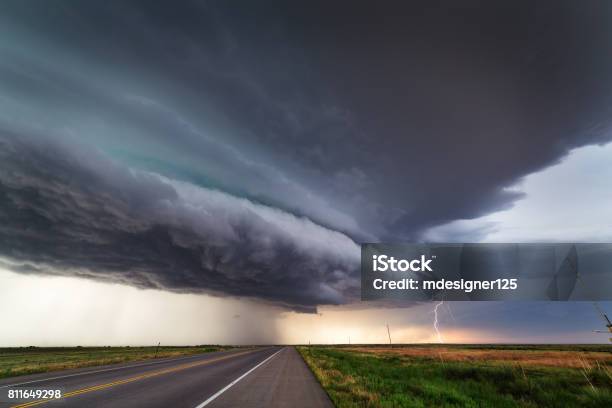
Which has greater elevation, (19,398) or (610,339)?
(610,339)

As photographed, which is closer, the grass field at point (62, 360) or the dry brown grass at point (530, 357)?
the grass field at point (62, 360)

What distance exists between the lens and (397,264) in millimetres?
22000

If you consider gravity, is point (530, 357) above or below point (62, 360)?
below

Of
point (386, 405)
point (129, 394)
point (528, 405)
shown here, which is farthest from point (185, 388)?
point (528, 405)

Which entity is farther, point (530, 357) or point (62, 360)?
point (530, 357)

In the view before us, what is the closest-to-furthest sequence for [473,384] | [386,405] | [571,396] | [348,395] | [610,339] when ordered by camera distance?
1. [610,339]
2. [386,405]
3. [348,395]
4. [571,396]
5. [473,384]

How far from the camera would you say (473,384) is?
19516mm

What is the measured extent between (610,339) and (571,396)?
14179mm

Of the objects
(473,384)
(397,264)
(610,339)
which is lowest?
(473,384)

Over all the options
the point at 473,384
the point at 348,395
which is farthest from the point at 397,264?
the point at 348,395

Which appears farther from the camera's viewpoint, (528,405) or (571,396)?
(571,396)

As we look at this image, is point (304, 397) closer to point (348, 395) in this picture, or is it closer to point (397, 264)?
point (348, 395)

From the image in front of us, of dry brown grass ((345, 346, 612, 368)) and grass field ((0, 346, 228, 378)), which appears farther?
dry brown grass ((345, 346, 612, 368))

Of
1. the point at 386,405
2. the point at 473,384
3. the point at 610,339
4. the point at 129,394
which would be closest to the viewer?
the point at 610,339
